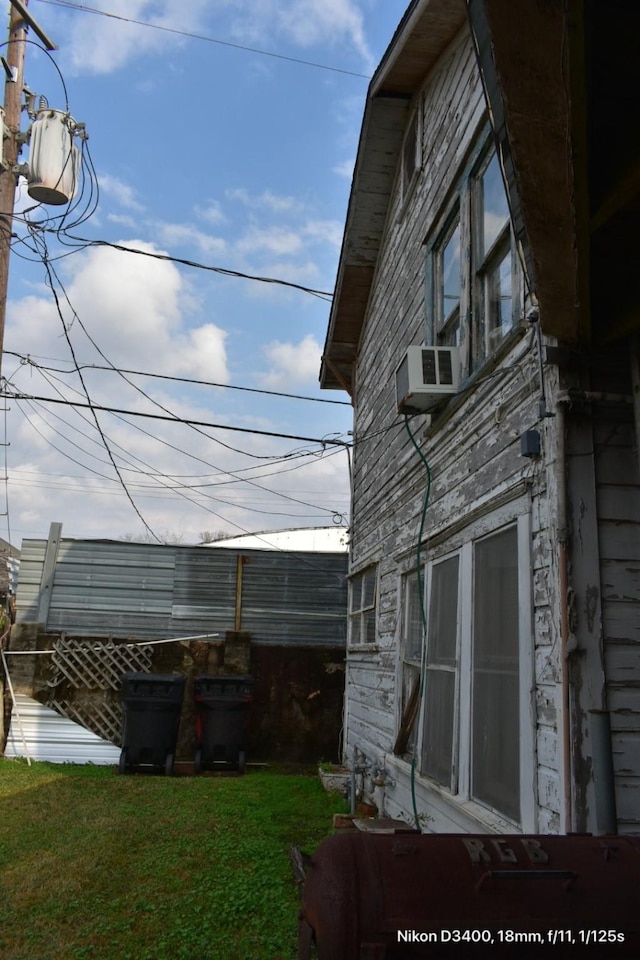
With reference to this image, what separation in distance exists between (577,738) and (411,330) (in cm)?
442

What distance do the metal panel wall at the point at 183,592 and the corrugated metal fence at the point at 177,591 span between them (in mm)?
16

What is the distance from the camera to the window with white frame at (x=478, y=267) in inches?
168

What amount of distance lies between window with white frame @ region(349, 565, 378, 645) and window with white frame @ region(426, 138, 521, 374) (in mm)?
3183

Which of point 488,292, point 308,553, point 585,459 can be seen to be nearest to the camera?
point 585,459

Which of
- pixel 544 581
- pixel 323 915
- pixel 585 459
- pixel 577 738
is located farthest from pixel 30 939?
pixel 585 459

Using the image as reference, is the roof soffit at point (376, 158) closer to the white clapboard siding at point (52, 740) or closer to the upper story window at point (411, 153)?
the upper story window at point (411, 153)

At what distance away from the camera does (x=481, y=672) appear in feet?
13.0

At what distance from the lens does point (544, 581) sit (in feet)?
10.6

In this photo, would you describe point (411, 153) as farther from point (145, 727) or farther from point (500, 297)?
point (145, 727)

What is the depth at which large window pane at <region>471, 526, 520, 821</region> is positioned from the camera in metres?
3.49

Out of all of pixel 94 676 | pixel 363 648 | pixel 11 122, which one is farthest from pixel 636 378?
pixel 94 676

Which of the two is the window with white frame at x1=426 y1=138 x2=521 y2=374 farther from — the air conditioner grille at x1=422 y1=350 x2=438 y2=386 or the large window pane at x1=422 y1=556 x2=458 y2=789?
the large window pane at x1=422 y1=556 x2=458 y2=789

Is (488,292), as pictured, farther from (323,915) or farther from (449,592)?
(323,915)

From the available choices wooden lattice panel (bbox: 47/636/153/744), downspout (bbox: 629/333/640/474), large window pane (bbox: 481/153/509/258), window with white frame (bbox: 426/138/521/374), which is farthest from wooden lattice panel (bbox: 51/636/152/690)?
downspout (bbox: 629/333/640/474)
